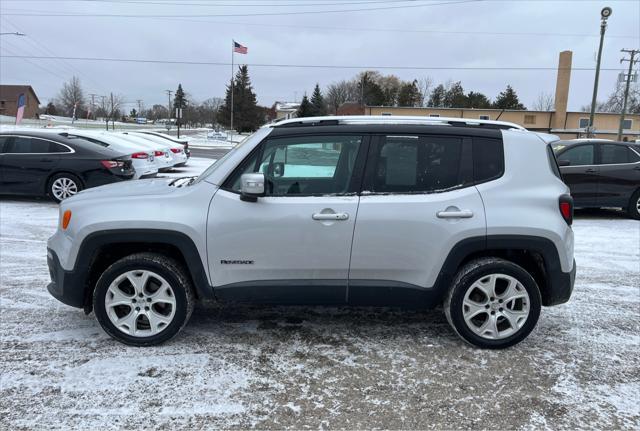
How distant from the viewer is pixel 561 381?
11.0 feet

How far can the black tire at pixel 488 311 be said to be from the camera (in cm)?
360

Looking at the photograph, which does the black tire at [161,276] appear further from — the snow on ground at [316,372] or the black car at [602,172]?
the black car at [602,172]

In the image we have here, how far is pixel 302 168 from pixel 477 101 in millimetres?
72163

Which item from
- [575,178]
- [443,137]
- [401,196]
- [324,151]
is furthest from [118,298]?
[575,178]

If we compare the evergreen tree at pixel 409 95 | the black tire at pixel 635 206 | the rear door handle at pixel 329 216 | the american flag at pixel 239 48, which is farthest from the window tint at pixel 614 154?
the evergreen tree at pixel 409 95

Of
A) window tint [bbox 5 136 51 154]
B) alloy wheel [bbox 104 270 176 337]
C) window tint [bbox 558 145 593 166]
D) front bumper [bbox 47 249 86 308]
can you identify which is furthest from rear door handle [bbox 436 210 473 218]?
window tint [bbox 5 136 51 154]

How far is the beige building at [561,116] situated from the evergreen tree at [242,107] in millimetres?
26500

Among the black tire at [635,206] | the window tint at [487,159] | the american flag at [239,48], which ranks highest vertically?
the american flag at [239,48]

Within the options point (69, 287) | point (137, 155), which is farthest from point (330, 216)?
point (137, 155)

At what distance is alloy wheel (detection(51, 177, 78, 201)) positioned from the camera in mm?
9703

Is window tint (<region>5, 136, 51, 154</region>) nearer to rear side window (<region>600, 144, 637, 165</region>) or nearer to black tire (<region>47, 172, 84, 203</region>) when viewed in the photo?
black tire (<region>47, 172, 84, 203</region>)

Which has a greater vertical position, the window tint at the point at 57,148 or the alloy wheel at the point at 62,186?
the window tint at the point at 57,148

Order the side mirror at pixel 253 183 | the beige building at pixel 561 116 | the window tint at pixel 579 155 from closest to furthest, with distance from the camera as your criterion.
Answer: the side mirror at pixel 253 183 → the window tint at pixel 579 155 → the beige building at pixel 561 116

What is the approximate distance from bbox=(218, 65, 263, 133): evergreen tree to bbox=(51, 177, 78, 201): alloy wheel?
67791 millimetres
